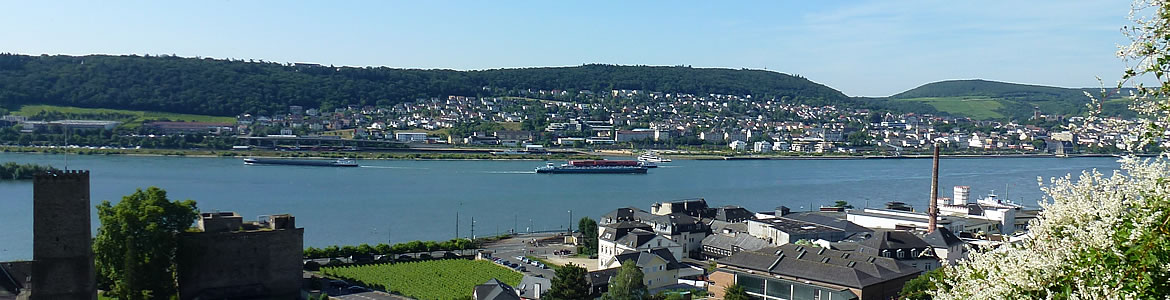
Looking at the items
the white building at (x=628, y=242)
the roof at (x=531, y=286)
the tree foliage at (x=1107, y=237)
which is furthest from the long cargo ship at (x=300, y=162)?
the tree foliage at (x=1107, y=237)

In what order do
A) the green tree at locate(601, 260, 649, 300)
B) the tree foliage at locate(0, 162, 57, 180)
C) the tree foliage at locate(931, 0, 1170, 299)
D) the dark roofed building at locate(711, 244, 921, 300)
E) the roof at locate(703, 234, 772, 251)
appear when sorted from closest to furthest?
the tree foliage at locate(931, 0, 1170, 299) → the dark roofed building at locate(711, 244, 921, 300) → the green tree at locate(601, 260, 649, 300) → the roof at locate(703, 234, 772, 251) → the tree foliage at locate(0, 162, 57, 180)

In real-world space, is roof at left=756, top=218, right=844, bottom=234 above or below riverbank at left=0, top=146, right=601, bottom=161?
below

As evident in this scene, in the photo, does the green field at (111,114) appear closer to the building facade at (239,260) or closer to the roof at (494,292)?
the building facade at (239,260)

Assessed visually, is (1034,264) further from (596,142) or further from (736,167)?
(596,142)

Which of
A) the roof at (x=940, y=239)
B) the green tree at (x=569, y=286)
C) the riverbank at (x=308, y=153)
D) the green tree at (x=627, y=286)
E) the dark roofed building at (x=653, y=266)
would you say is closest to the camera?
the green tree at (x=627, y=286)

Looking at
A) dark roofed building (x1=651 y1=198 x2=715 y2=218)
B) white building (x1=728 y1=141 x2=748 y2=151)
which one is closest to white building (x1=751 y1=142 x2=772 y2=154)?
white building (x1=728 y1=141 x2=748 y2=151)

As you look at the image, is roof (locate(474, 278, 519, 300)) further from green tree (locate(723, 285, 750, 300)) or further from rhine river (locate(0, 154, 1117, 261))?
rhine river (locate(0, 154, 1117, 261))

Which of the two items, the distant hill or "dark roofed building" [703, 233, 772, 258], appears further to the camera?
the distant hill
